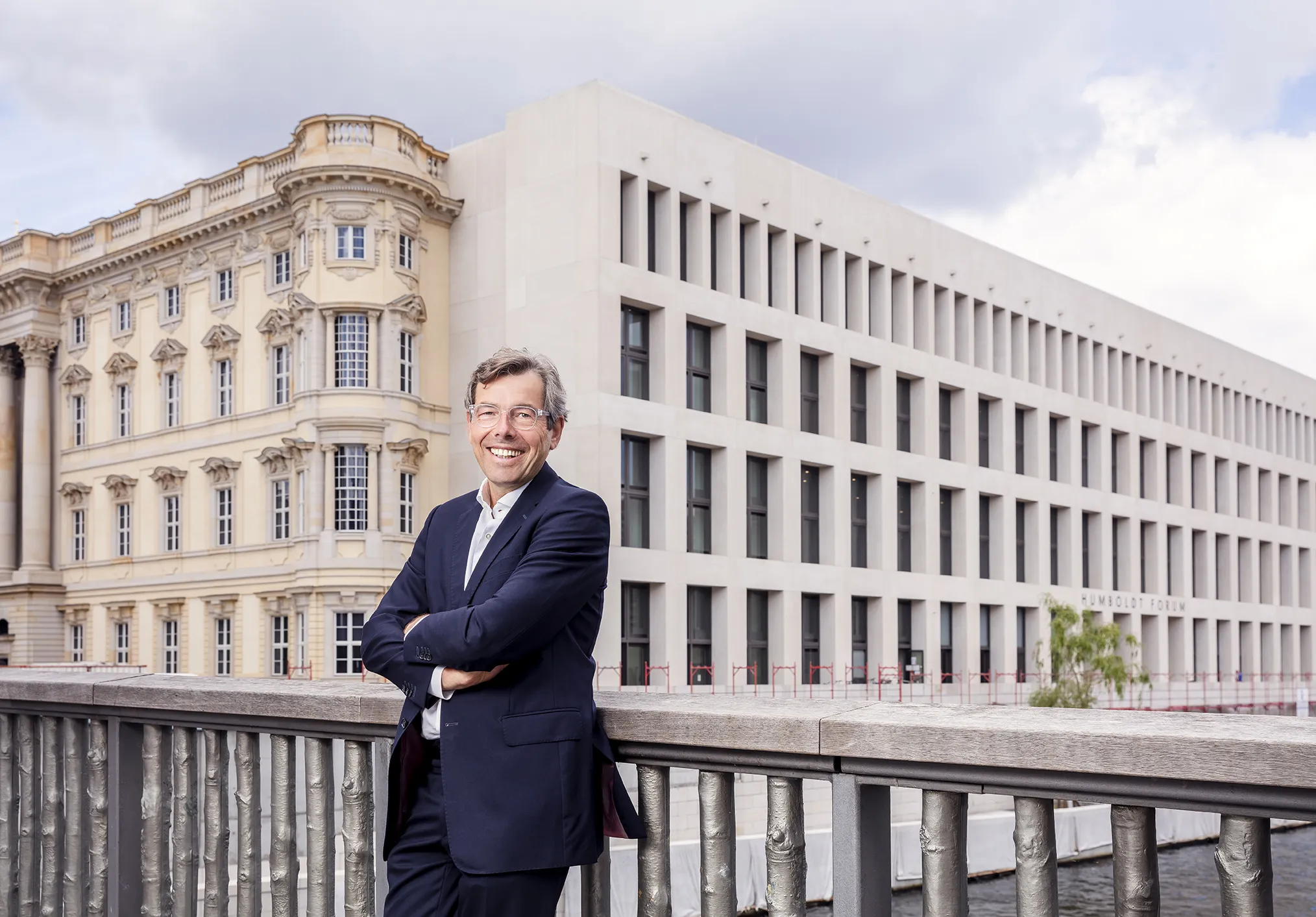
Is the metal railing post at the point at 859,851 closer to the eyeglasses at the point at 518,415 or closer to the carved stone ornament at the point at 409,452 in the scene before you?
the eyeglasses at the point at 518,415

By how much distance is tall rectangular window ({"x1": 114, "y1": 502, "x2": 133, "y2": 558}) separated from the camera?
169 ft

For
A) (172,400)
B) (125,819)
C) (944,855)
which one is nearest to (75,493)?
(172,400)

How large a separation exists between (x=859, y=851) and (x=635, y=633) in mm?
38128

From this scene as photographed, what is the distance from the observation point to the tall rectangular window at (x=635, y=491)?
41.7 metres

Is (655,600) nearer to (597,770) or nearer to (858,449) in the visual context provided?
(858,449)

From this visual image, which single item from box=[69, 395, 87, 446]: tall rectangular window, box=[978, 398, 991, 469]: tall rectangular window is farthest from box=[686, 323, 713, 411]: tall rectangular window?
box=[69, 395, 87, 446]: tall rectangular window

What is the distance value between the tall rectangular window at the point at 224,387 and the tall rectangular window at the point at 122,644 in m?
8.81

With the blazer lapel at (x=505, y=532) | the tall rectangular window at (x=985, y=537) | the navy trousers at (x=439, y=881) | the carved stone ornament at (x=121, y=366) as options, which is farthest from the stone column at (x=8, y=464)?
the blazer lapel at (x=505, y=532)

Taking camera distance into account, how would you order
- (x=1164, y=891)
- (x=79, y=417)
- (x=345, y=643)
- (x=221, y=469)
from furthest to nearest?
1. (x=79, y=417)
2. (x=221, y=469)
3. (x=345, y=643)
4. (x=1164, y=891)

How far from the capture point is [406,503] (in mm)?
43844

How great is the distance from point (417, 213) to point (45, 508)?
21.4 m

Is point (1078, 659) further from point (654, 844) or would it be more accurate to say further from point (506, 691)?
point (506, 691)

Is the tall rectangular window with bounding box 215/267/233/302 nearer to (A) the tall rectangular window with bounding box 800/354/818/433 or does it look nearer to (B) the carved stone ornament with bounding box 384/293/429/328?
(B) the carved stone ornament with bounding box 384/293/429/328

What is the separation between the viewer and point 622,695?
13.6 ft
